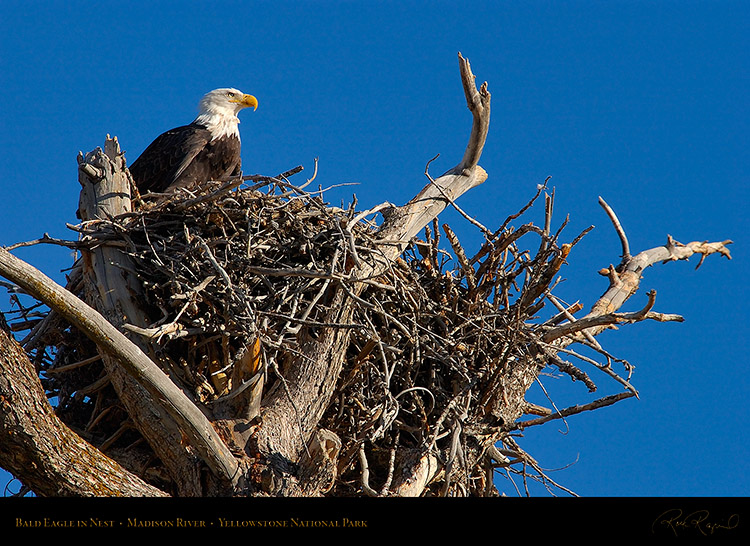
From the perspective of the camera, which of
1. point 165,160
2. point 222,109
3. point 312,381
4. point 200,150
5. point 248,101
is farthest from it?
point 248,101

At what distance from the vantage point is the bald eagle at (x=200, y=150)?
7523 mm

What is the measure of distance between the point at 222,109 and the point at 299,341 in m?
3.79

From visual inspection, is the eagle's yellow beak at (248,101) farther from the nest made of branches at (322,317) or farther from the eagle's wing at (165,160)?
the nest made of branches at (322,317)

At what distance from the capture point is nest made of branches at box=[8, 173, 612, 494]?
17.7ft

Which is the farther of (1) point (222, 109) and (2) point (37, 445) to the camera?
(1) point (222, 109)

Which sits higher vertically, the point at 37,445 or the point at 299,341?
the point at 299,341

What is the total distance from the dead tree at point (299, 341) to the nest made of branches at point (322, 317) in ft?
0.05

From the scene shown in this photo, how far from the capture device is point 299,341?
5633 millimetres

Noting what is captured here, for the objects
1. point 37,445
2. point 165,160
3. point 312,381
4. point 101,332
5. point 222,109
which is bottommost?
point 37,445

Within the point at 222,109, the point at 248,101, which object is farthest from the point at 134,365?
the point at 248,101
